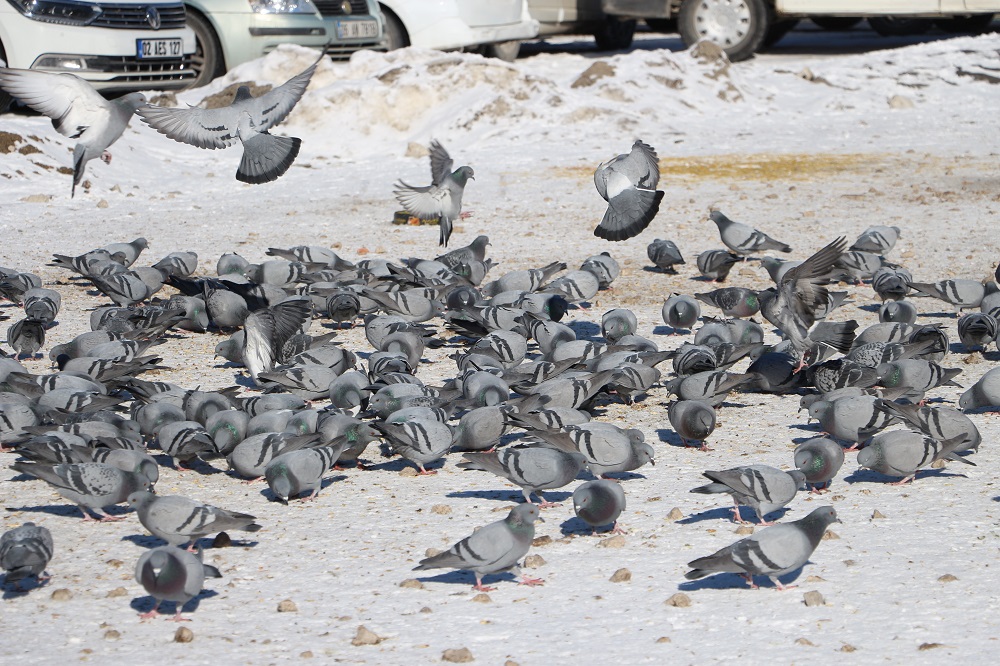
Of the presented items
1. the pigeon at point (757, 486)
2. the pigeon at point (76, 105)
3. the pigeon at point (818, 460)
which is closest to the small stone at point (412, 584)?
the pigeon at point (757, 486)

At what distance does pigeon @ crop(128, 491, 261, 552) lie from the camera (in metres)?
4.22

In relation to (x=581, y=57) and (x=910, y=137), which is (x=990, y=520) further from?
(x=581, y=57)

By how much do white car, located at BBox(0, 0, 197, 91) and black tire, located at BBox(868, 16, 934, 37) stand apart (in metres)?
13.2

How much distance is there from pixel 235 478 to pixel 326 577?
43.7 inches

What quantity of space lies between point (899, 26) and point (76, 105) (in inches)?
698

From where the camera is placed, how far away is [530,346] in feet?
23.3

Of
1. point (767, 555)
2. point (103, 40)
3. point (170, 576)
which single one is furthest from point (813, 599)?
point (103, 40)

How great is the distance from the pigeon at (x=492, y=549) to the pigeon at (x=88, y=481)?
1.25 meters

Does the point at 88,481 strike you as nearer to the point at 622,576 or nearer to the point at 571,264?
the point at 622,576

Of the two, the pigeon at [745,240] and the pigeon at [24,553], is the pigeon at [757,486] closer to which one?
the pigeon at [24,553]

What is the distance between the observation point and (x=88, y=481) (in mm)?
4531

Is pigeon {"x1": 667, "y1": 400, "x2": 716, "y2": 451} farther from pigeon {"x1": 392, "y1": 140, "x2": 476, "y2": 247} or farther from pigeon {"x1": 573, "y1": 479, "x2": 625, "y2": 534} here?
pigeon {"x1": 392, "y1": 140, "x2": 476, "y2": 247}

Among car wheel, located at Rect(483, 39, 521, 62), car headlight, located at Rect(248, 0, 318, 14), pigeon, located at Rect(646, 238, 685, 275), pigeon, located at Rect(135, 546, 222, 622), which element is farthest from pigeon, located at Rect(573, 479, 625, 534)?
car wheel, located at Rect(483, 39, 521, 62)

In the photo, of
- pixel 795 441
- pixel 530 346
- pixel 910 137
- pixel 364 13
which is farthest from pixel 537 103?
pixel 795 441
